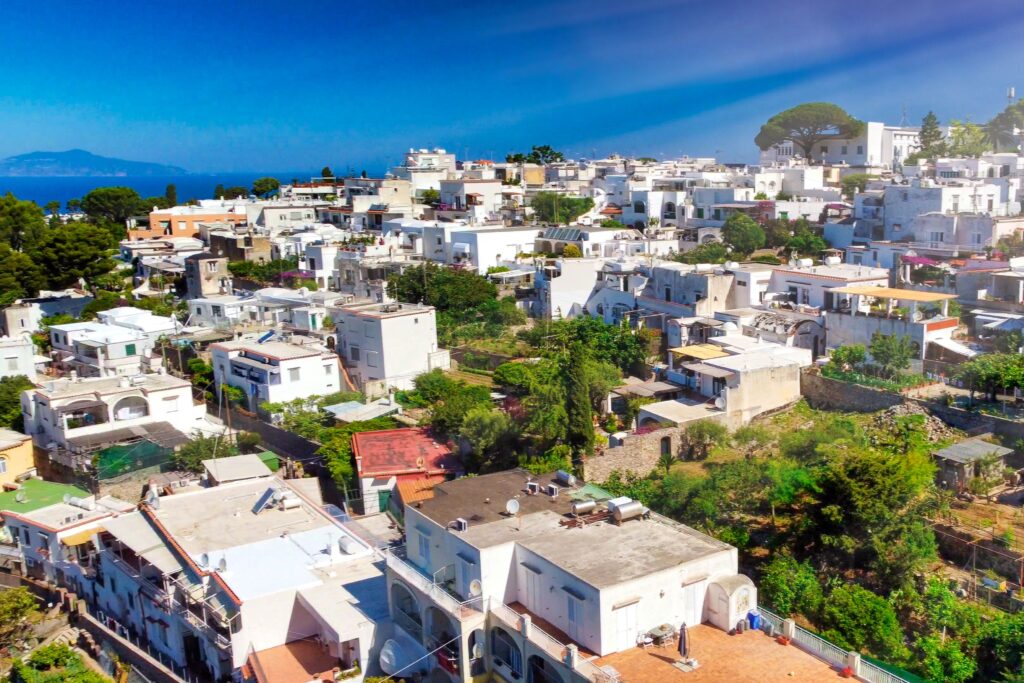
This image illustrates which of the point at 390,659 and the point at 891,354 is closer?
the point at 390,659

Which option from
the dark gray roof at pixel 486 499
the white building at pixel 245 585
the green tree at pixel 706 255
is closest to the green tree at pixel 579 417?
the dark gray roof at pixel 486 499

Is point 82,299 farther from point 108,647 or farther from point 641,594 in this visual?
point 641,594

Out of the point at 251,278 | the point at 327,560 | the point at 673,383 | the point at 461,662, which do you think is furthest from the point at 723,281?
the point at 251,278

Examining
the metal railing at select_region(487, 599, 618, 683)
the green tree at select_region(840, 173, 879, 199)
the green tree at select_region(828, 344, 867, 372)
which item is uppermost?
the green tree at select_region(840, 173, 879, 199)

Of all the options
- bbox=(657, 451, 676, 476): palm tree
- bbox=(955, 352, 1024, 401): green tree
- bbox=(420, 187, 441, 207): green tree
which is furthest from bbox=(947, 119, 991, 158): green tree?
bbox=(657, 451, 676, 476): palm tree

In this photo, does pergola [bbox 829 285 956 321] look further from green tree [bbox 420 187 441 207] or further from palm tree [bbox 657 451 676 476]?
green tree [bbox 420 187 441 207]

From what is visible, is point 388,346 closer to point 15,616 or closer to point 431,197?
point 15,616

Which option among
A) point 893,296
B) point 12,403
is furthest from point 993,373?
point 12,403
